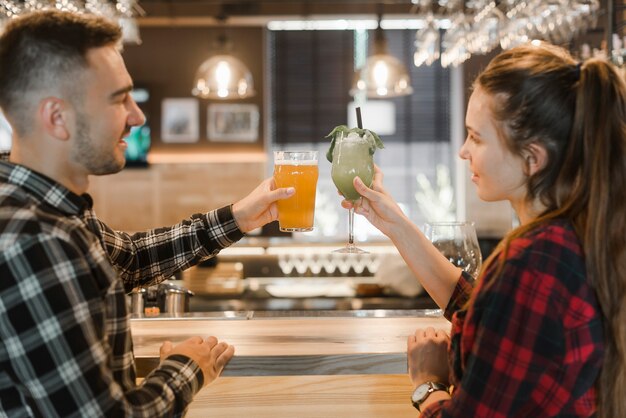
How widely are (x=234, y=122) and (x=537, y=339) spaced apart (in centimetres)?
703

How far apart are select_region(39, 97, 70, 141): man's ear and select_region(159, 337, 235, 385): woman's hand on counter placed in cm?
54

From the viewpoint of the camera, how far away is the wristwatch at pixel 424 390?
5.34ft

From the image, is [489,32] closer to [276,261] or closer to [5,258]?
[276,261]

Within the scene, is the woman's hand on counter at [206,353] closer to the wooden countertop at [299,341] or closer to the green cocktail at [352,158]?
the wooden countertop at [299,341]

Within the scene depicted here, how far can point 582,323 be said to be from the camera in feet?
4.48

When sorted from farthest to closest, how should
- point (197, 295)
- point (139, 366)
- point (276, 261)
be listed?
1. point (276, 261)
2. point (197, 295)
3. point (139, 366)

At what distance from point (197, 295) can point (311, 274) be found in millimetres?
1310

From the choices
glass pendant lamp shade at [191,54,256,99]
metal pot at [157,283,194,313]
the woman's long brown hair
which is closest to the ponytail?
the woman's long brown hair

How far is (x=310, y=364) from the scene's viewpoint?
6.04ft

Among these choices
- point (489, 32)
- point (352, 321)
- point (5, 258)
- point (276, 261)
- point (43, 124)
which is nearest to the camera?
point (5, 258)

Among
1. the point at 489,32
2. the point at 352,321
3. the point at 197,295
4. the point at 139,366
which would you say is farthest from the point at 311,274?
the point at 139,366

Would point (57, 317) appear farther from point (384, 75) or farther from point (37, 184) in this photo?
point (384, 75)

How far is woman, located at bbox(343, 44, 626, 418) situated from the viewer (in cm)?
135

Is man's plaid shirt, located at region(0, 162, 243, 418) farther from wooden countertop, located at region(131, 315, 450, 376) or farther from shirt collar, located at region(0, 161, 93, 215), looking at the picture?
wooden countertop, located at region(131, 315, 450, 376)
